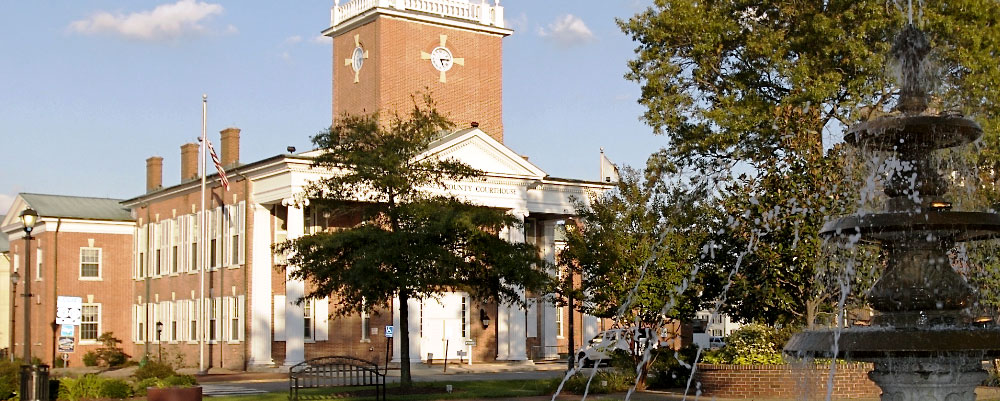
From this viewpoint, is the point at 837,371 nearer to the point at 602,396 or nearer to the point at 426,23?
the point at 602,396

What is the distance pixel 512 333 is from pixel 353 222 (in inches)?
362

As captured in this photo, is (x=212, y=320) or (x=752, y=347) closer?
(x=752, y=347)

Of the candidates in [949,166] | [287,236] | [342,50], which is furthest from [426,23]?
[949,166]

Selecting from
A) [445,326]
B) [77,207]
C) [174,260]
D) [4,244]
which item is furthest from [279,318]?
[4,244]

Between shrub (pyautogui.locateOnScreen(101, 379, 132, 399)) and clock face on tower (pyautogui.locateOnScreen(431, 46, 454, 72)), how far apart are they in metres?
29.3

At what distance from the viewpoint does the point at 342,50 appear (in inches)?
2245

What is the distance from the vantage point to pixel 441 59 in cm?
5553

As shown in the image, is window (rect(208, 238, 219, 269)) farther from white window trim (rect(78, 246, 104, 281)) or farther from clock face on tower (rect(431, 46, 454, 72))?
clock face on tower (rect(431, 46, 454, 72))

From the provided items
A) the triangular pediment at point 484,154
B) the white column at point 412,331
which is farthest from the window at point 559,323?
the white column at point 412,331

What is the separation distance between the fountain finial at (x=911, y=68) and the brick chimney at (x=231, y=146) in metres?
46.6

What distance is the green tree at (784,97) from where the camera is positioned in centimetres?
2541

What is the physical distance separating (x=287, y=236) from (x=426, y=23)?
12.8 meters

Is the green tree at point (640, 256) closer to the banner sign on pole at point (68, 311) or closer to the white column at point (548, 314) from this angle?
the banner sign on pole at point (68, 311)

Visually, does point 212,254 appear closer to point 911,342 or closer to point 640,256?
point 640,256
